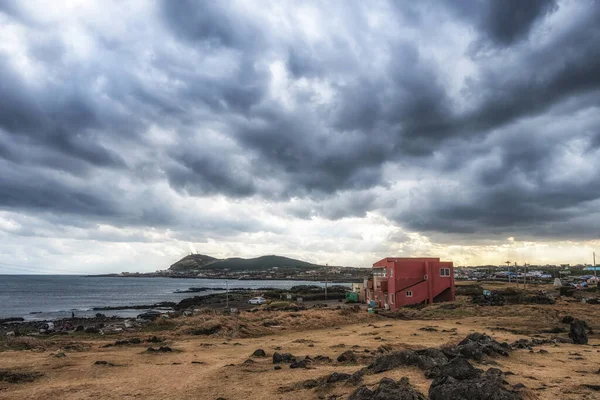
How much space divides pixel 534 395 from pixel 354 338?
2065 cm

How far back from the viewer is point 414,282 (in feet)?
192

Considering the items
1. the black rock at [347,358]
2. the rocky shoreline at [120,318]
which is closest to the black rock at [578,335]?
the black rock at [347,358]

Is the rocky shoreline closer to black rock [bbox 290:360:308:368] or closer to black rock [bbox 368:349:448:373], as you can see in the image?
black rock [bbox 290:360:308:368]

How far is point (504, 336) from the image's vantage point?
3089cm

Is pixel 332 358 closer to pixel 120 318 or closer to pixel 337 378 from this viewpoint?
pixel 337 378

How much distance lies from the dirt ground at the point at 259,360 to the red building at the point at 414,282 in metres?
13.8

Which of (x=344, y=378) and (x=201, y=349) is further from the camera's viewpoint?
(x=201, y=349)

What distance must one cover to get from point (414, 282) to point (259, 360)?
134 ft

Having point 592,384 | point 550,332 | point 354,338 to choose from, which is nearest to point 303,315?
point 354,338

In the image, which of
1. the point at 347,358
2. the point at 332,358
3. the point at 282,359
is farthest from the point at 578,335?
the point at 282,359

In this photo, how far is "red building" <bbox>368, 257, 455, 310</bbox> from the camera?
189 ft

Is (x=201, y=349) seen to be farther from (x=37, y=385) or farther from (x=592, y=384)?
(x=592, y=384)

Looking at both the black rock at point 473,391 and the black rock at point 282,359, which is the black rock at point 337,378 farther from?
the black rock at point 282,359

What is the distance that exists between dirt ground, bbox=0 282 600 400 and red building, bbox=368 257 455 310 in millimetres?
13778
